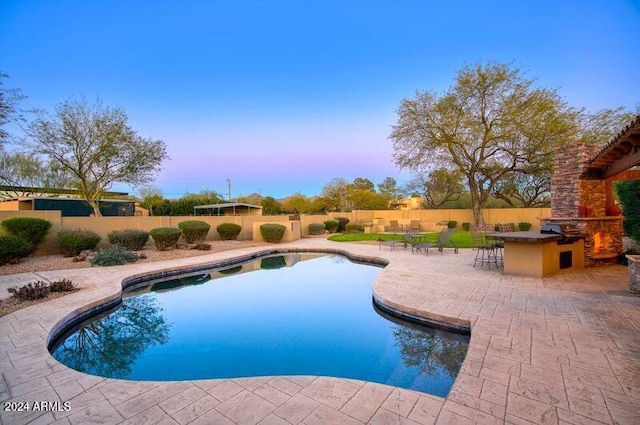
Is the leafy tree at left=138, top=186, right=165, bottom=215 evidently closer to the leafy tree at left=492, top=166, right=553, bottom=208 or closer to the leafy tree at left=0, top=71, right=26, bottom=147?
the leafy tree at left=0, top=71, right=26, bottom=147

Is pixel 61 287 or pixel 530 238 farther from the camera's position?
pixel 530 238

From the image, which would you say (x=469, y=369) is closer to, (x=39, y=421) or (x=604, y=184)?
(x=39, y=421)

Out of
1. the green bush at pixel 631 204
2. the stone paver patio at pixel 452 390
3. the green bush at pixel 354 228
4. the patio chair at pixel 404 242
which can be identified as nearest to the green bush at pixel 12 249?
the stone paver patio at pixel 452 390

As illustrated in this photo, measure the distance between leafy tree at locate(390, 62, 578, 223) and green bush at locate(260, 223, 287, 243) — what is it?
9.33 m

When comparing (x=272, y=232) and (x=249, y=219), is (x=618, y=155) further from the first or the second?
(x=249, y=219)

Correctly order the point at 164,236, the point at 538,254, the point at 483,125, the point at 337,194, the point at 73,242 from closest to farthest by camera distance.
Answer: the point at 538,254 → the point at 73,242 → the point at 164,236 → the point at 483,125 → the point at 337,194

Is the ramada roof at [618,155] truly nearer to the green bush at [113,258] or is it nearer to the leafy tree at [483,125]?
the leafy tree at [483,125]

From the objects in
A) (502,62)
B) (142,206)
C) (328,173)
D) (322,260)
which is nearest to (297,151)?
(322,260)

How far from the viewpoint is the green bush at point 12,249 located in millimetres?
8359

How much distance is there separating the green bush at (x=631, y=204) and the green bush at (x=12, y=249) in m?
17.0

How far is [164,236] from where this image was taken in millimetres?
11328

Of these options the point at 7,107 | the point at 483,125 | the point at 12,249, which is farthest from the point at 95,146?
the point at 483,125

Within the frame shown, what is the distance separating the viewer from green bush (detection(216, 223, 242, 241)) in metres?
15.0

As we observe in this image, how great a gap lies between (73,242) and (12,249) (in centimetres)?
153
